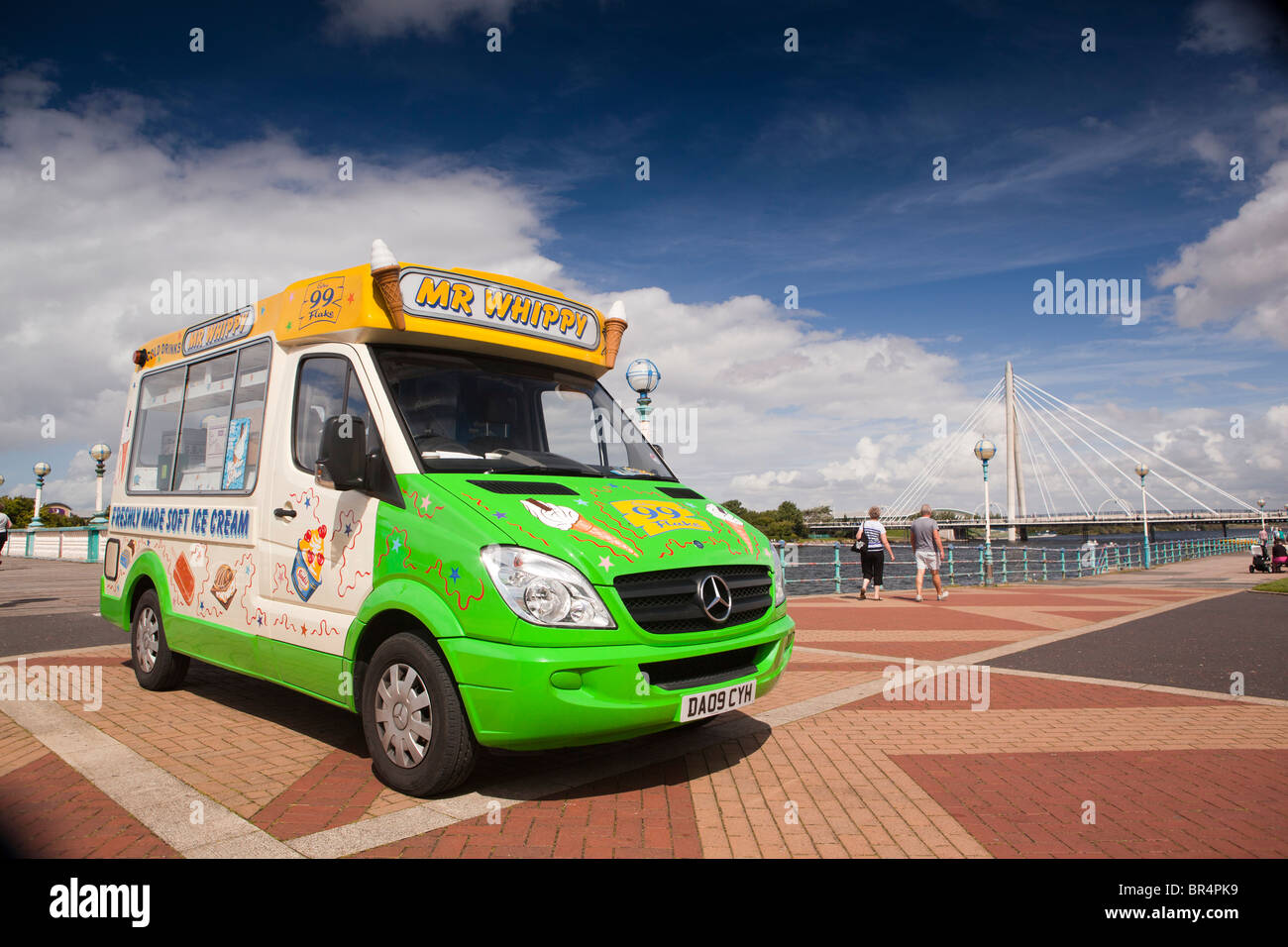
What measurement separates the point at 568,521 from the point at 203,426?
355 centimetres

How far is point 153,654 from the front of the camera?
620 cm

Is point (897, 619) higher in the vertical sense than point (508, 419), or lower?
lower

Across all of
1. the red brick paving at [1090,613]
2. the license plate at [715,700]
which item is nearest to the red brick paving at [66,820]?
the license plate at [715,700]

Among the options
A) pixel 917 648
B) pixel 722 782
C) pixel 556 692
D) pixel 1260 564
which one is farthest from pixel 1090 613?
pixel 1260 564

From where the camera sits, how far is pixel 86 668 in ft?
23.7

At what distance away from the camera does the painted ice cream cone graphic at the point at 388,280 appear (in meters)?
4.35

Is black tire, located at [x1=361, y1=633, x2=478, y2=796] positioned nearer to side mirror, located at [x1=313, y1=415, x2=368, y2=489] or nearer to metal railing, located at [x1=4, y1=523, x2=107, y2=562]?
side mirror, located at [x1=313, y1=415, x2=368, y2=489]

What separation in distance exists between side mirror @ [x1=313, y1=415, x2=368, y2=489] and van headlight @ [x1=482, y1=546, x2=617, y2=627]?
3.18 ft

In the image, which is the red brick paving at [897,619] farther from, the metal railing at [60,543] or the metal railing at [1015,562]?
the metal railing at [60,543]

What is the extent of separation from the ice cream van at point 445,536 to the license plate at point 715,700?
0.01 m

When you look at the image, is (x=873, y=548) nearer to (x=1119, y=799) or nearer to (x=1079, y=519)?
(x=1119, y=799)
